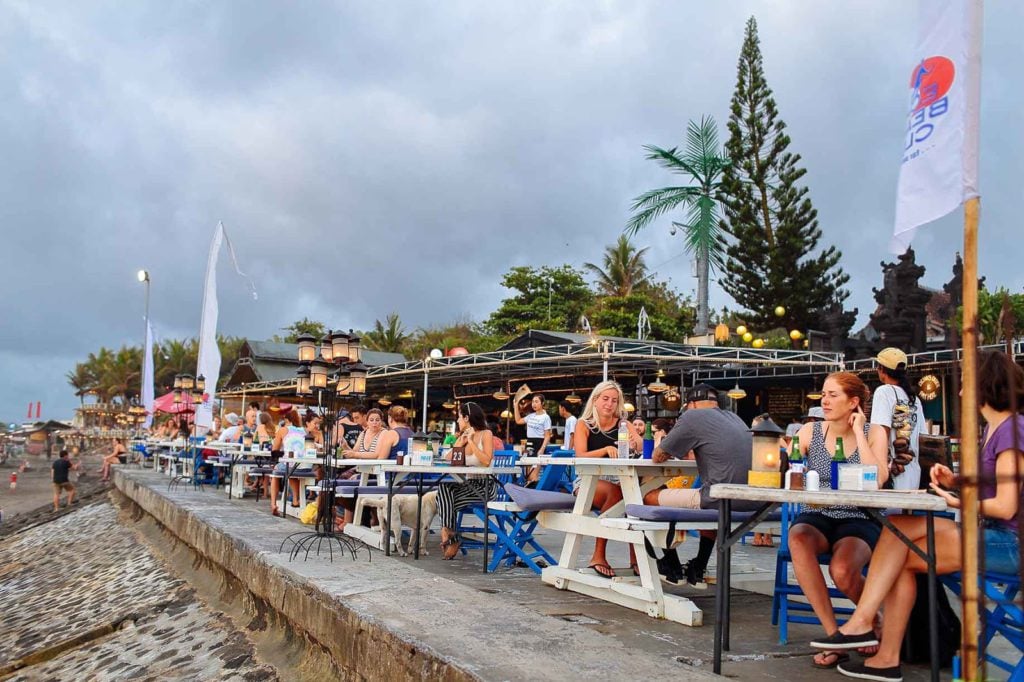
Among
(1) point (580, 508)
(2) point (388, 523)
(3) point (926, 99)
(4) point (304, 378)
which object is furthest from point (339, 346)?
(3) point (926, 99)

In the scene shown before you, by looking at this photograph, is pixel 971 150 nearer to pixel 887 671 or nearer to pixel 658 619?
pixel 887 671

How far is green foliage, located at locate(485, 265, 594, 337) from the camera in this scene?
109 ft

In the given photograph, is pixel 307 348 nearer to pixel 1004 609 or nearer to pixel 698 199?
pixel 1004 609

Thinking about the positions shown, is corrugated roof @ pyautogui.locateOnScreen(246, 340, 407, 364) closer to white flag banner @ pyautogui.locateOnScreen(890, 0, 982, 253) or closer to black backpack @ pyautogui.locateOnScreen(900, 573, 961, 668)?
black backpack @ pyautogui.locateOnScreen(900, 573, 961, 668)

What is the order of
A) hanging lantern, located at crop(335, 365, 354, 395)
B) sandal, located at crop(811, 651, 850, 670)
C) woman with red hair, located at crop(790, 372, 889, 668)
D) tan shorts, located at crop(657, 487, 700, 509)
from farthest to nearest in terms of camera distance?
hanging lantern, located at crop(335, 365, 354, 395) → tan shorts, located at crop(657, 487, 700, 509) → woman with red hair, located at crop(790, 372, 889, 668) → sandal, located at crop(811, 651, 850, 670)

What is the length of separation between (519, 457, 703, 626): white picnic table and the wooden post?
2412 mm

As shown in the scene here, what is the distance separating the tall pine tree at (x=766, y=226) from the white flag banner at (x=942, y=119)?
26963 millimetres

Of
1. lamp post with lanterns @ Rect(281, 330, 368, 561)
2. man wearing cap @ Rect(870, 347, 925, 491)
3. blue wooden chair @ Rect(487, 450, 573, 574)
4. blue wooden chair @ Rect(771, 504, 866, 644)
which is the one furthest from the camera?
lamp post with lanterns @ Rect(281, 330, 368, 561)

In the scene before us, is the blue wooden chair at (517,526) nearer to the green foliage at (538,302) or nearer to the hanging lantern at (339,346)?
the hanging lantern at (339,346)

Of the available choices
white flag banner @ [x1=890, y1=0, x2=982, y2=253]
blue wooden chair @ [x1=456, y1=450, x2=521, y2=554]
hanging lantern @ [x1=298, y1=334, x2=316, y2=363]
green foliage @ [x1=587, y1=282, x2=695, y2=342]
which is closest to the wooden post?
white flag banner @ [x1=890, y1=0, x2=982, y2=253]

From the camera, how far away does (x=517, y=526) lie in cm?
535

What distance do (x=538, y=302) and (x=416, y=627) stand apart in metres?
30.6

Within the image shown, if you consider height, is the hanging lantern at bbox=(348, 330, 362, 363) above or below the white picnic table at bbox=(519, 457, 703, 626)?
above

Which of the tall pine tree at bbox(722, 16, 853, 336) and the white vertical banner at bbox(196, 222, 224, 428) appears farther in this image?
the tall pine tree at bbox(722, 16, 853, 336)
